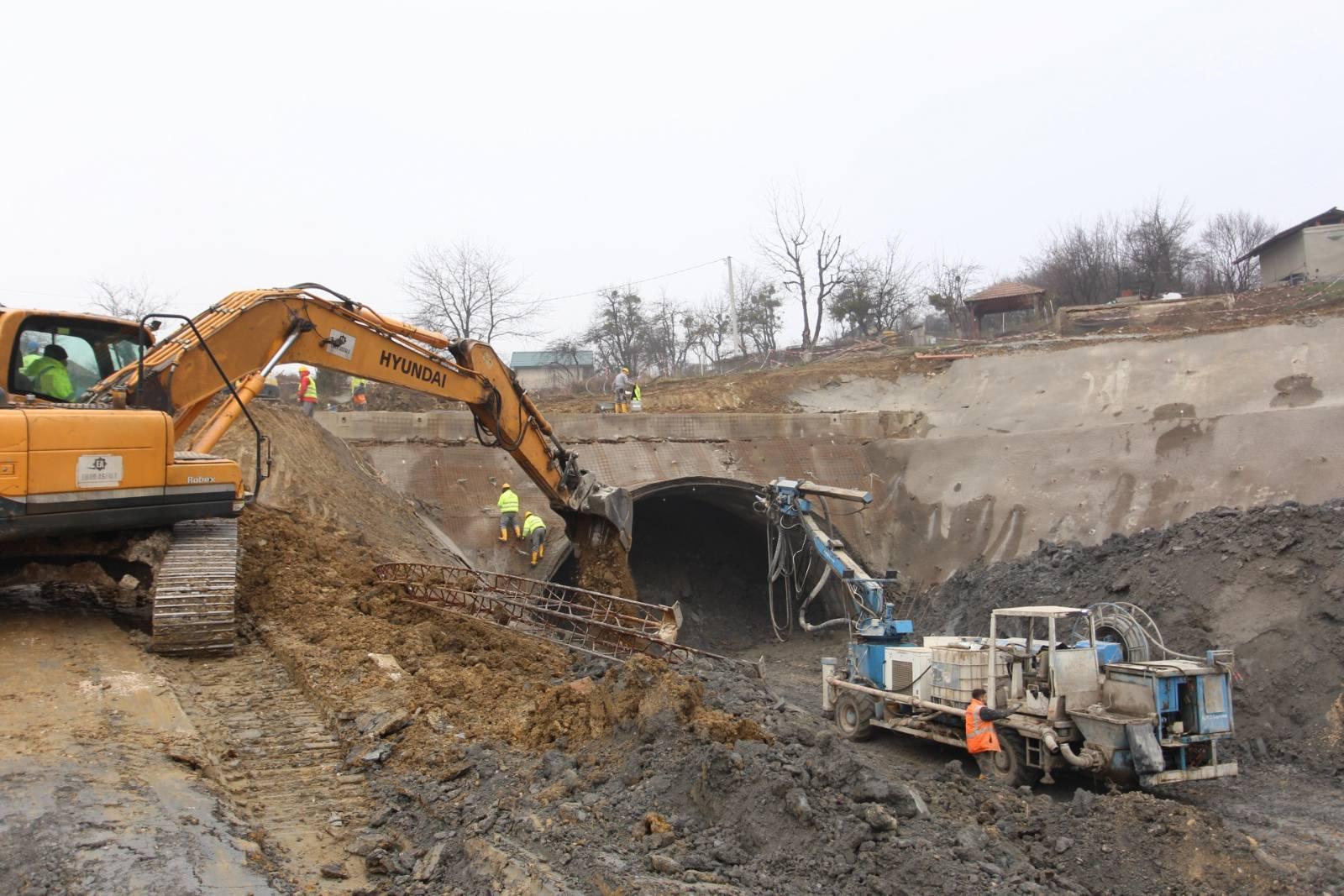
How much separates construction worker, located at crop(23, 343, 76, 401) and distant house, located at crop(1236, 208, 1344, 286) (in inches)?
1199

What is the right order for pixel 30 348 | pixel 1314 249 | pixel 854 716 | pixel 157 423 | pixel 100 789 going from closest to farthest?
pixel 100 789 < pixel 157 423 < pixel 30 348 < pixel 854 716 < pixel 1314 249

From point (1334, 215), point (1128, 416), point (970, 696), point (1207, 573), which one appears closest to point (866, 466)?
point (1128, 416)

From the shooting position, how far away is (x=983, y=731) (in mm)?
8445

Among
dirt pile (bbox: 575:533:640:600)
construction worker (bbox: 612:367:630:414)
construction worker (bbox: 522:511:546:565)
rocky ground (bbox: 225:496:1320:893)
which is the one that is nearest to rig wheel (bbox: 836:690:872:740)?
rocky ground (bbox: 225:496:1320:893)

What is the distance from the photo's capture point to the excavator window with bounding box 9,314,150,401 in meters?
7.50

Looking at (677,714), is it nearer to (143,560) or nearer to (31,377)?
(143,560)

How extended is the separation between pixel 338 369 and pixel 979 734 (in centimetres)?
677

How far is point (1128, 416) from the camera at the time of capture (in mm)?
19000

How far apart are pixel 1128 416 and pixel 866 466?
5191mm

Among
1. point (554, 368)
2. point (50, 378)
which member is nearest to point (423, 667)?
point (50, 378)

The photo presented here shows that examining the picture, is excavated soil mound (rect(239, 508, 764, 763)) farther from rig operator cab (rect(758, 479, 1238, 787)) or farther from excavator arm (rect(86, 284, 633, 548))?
rig operator cab (rect(758, 479, 1238, 787))

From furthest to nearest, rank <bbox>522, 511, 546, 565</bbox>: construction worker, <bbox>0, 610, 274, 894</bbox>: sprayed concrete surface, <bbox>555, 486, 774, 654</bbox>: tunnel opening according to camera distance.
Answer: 1. <bbox>555, 486, 774, 654</bbox>: tunnel opening
2. <bbox>522, 511, 546, 565</bbox>: construction worker
3. <bbox>0, 610, 274, 894</bbox>: sprayed concrete surface

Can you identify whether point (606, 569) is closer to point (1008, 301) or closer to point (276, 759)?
point (276, 759)

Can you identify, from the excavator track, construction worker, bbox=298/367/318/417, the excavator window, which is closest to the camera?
the excavator track
